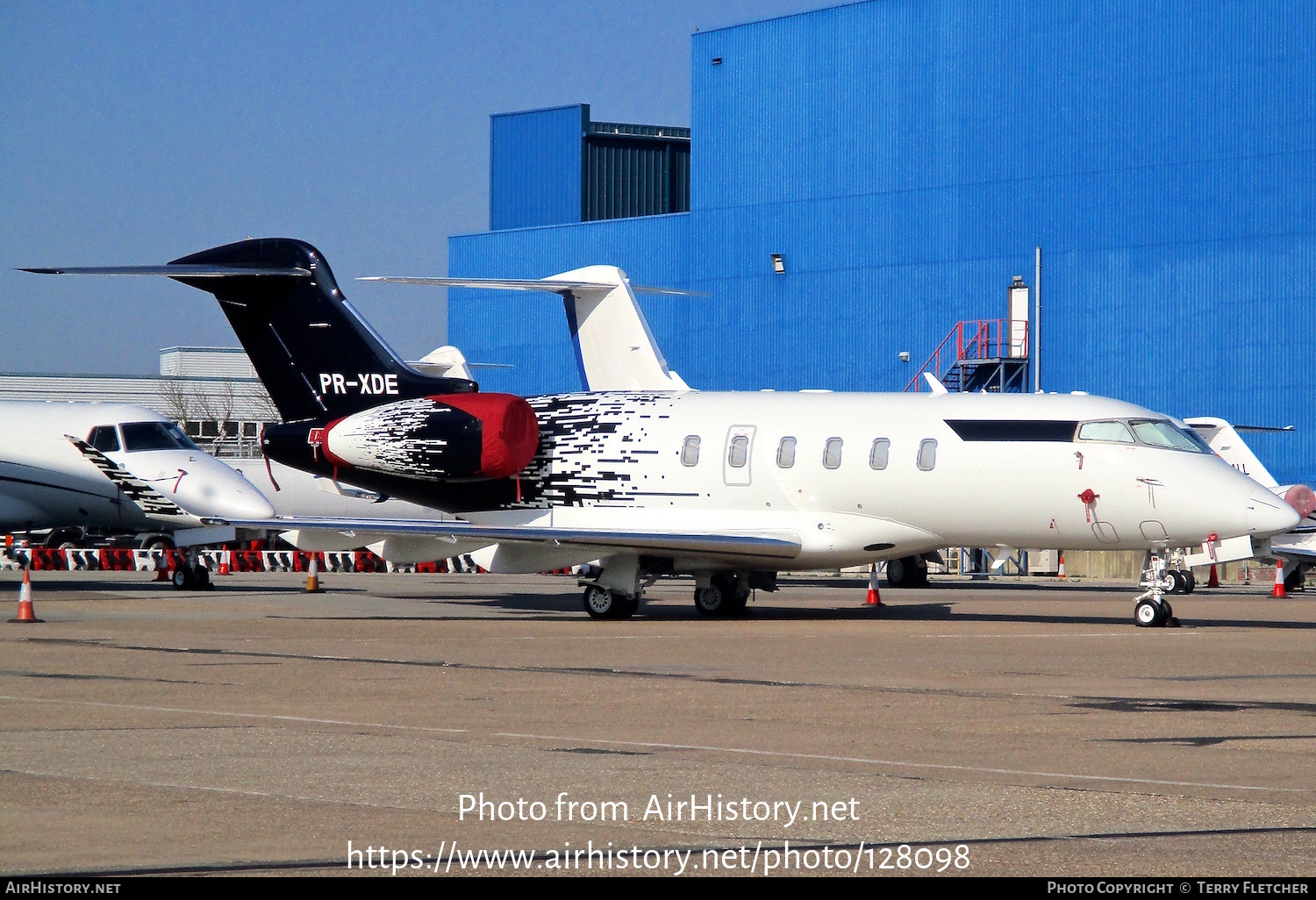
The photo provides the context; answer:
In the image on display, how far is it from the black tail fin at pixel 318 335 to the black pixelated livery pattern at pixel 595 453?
5.71ft

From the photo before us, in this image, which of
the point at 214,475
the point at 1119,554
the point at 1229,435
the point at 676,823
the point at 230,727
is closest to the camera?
the point at 676,823

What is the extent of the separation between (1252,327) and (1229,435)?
33.7 feet

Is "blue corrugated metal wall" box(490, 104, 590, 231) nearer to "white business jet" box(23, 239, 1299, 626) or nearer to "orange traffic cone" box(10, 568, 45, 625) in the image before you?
"white business jet" box(23, 239, 1299, 626)

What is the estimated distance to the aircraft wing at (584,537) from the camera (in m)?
19.5

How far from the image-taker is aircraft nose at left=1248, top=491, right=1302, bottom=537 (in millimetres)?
18453

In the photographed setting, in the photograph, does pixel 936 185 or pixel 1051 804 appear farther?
pixel 936 185

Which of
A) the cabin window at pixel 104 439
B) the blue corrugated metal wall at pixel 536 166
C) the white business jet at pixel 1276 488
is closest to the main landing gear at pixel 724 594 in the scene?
the cabin window at pixel 104 439

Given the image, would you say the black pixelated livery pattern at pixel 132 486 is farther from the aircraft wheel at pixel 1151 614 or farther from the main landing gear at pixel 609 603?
the aircraft wheel at pixel 1151 614

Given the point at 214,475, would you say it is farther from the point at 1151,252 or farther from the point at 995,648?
the point at 1151,252

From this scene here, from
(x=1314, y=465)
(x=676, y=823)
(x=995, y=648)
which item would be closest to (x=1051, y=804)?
(x=676, y=823)

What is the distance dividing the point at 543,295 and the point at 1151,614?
3849 centimetres

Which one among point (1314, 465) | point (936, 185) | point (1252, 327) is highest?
point (936, 185)

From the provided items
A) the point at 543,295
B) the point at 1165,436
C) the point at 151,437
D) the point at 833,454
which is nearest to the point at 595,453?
the point at 833,454

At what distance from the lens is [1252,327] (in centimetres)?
4059
